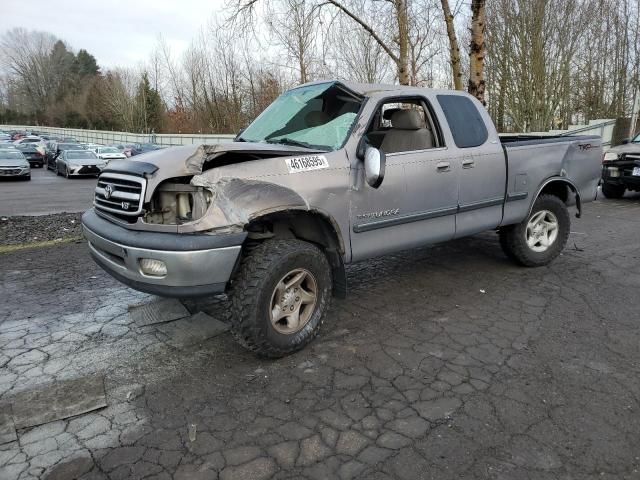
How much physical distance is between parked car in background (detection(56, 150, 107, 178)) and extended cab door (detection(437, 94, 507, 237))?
71.1 feet

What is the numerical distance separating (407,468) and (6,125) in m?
98.1

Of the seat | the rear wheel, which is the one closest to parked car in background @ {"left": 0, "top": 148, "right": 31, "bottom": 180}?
the seat

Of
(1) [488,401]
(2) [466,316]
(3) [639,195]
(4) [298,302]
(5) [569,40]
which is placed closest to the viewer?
(1) [488,401]

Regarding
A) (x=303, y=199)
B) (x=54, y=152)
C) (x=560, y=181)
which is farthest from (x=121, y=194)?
(x=54, y=152)

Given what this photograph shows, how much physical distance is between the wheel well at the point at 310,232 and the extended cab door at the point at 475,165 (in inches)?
58.4

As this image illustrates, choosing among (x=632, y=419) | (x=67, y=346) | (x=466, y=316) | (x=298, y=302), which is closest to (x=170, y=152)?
(x=298, y=302)

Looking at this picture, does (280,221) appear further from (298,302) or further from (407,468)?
(407,468)

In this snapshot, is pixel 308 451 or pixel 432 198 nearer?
pixel 308 451

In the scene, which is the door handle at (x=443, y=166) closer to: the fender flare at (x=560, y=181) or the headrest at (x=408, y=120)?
the headrest at (x=408, y=120)

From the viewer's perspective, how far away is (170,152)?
3.43 m

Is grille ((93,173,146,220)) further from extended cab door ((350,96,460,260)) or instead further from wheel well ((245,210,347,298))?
extended cab door ((350,96,460,260))

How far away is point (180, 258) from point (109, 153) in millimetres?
30279

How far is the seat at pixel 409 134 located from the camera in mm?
4547

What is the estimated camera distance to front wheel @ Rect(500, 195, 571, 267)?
5507 millimetres
